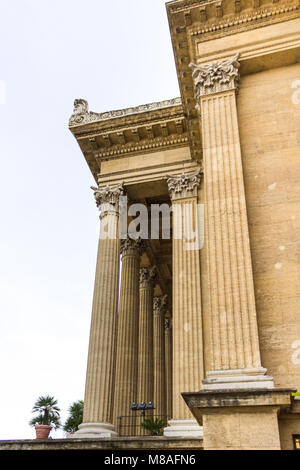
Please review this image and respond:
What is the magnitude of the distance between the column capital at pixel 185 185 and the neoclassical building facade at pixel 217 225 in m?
0.08

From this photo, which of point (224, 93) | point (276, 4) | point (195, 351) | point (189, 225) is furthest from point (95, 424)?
point (276, 4)

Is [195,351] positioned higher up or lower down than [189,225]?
lower down

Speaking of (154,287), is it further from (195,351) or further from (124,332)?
(195,351)

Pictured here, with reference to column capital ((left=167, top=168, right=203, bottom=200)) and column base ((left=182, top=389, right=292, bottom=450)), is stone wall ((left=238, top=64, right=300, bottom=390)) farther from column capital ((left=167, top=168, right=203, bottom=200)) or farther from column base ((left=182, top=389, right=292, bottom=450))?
column capital ((left=167, top=168, right=203, bottom=200))

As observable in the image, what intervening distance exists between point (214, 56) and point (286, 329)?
1232 cm

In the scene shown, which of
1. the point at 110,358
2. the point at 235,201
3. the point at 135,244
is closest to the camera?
the point at 235,201

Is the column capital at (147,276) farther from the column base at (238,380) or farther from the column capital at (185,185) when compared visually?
the column base at (238,380)

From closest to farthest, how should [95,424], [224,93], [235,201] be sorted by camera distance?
[235,201] < [224,93] < [95,424]

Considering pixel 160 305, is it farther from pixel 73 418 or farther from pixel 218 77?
pixel 73 418

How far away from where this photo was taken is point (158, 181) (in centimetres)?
2878

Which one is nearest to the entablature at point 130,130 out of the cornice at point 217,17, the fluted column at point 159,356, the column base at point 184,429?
the cornice at point 217,17

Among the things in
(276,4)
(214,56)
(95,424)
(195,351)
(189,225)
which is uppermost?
(276,4)

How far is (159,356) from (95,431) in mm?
16418
